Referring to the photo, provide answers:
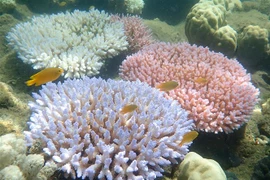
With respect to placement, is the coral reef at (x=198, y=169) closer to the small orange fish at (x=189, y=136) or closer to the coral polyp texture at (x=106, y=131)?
the coral polyp texture at (x=106, y=131)

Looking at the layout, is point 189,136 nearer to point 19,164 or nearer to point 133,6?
point 19,164

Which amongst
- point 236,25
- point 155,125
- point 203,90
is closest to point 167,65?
point 203,90

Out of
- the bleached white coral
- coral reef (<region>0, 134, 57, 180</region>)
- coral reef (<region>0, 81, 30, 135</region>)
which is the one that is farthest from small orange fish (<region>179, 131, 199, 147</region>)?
the bleached white coral

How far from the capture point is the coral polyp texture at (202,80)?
3758mm

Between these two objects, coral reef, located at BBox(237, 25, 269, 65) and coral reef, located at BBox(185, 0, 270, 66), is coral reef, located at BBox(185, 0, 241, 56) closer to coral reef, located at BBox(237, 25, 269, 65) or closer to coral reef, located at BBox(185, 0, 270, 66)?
coral reef, located at BBox(185, 0, 270, 66)

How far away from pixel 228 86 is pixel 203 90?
49cm

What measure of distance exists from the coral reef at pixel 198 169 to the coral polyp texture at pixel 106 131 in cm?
15

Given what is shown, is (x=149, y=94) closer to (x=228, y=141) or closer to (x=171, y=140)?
(x=171, y=140)

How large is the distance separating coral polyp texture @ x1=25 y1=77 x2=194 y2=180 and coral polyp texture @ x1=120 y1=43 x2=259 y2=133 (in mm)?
705

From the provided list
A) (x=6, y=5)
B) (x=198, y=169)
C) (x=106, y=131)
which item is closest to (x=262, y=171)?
(x=198, y=169)

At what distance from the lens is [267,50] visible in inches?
265

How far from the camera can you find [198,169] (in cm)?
279

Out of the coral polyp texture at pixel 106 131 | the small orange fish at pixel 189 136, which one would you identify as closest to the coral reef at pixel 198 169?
the coral polyp texture at pixel 106 131

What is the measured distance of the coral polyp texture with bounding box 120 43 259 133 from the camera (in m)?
3.76
